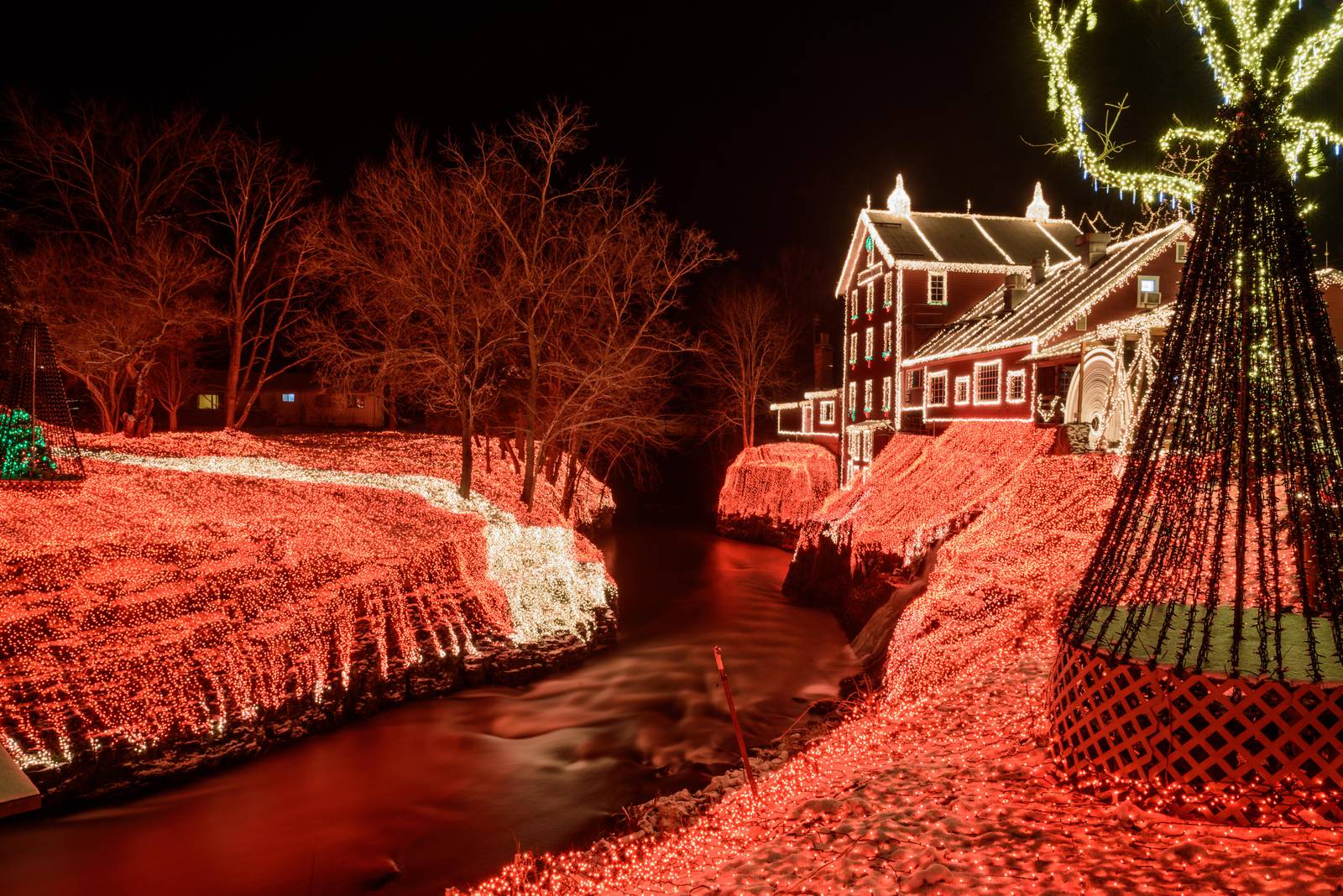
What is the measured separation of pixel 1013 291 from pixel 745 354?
20735 mm

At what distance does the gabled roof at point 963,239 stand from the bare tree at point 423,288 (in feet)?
59.8

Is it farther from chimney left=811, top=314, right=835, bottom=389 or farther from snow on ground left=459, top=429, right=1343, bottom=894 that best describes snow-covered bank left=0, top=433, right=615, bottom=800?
chimney left=811, top=314, right=835, bottom=389

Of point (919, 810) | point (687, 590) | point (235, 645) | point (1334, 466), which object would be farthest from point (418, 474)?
point (1334, 466)

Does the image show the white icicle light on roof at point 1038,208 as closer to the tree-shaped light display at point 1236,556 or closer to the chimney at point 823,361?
the chimney at point 823,361

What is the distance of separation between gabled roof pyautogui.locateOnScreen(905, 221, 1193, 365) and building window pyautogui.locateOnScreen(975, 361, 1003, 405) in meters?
0.81

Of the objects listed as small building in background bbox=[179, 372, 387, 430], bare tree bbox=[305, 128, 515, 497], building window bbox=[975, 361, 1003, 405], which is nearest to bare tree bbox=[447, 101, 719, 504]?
bare tree bbox=[305, 128, 515, 497]

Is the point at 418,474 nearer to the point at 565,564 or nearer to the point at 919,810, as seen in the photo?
the point at 565,564

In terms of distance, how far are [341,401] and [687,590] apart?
112ft

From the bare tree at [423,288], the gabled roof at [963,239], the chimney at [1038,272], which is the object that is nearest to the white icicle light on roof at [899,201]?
the gabled roof at [963,239]

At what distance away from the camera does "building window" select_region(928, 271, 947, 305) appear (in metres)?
32.4

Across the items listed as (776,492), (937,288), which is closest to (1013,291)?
(937,288)

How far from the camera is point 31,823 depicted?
10711mm

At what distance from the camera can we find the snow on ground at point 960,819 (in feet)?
15.5

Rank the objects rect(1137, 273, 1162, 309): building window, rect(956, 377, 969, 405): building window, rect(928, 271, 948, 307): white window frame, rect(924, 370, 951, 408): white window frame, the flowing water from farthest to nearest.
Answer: rect(928, 271, 948, 307): white window frame, rect(924, 370, 951, 408): white window frame, rect(956, 377, 969, 405): building window, rect(1137, 273, 1162, 309): building window, the flowing water
